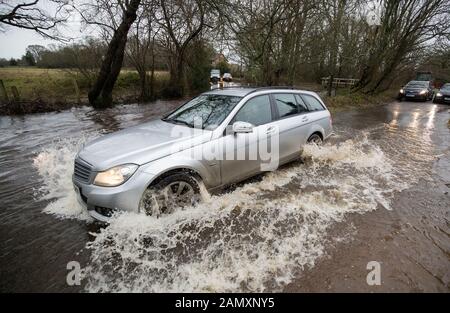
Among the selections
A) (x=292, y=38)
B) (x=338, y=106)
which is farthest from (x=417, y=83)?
(x=292, y=38)

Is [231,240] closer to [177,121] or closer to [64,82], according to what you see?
[177,121]

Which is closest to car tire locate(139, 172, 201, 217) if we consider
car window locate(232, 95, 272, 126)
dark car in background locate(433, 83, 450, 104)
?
car window locate(232, 95, 272, 126)

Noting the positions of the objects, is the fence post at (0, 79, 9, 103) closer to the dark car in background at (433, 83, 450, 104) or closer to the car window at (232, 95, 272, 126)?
the car window at (232, 95, 272, 126)

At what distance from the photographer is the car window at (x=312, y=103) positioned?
19.0ft

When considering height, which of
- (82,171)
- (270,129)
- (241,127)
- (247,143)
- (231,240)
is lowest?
(231,240)

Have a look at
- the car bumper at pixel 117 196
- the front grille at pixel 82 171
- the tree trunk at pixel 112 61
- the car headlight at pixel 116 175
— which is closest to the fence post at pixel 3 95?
the tree trunk at pixel 112 61

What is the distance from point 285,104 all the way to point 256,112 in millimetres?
938

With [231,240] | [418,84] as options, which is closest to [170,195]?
[231,240]

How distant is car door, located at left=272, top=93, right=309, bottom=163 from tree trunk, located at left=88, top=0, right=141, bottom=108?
9.59 meters

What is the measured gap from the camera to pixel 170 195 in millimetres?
3484

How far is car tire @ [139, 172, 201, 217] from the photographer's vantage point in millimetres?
3330

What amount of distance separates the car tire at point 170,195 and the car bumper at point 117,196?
11 centimetres

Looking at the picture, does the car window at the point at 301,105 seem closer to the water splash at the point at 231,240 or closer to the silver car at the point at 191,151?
the silver car at the point at 191,151

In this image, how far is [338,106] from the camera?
1619 cm
